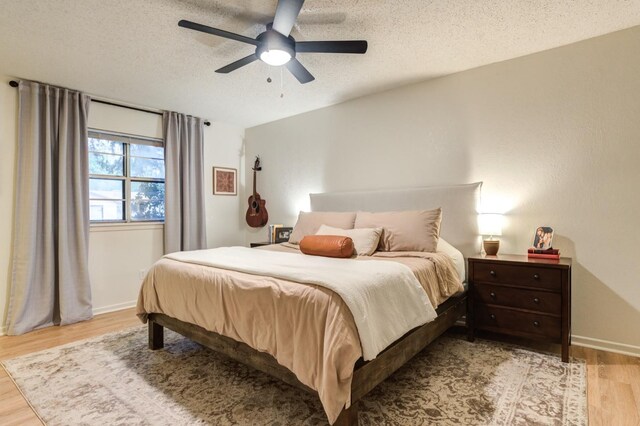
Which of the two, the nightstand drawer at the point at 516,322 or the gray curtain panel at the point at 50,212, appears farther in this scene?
the gray curtain panel at the point at 50,212

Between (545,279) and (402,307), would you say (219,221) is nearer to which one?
(402,307)

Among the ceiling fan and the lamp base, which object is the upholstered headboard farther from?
the ceiling fan

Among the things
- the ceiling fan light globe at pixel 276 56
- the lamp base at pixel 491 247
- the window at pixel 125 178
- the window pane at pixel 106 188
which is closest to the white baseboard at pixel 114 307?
the window at pixel 125 178

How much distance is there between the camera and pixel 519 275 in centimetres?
248

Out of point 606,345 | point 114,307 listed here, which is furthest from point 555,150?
point 114,307

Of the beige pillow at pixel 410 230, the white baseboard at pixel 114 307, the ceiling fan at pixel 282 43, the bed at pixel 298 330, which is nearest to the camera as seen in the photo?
the bed at pixel 298 330

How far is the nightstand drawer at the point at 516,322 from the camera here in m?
2.37

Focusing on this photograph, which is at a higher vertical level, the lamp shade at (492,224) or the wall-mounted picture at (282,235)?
the lamp shade at (492,224)

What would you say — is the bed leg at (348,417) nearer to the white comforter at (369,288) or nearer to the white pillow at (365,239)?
the white comforter at (369,288)

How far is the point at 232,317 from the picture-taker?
6.25ft

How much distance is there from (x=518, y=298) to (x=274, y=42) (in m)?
2.53

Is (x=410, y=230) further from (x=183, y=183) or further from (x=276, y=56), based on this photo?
(x=183, y=183)

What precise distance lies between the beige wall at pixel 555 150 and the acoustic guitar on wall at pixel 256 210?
1879 millimetres

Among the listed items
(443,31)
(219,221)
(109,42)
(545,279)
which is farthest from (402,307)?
(219,221)
